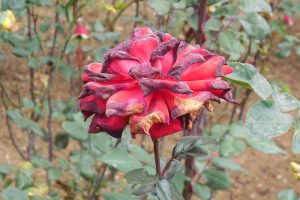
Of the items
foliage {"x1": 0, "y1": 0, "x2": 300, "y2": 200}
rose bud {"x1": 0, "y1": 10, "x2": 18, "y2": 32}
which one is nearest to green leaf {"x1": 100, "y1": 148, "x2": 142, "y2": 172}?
foliage {"x1": 0, "y1": 0, "x2": 300, "y2": 200}

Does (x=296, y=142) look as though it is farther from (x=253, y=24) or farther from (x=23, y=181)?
(x=23, y=181)

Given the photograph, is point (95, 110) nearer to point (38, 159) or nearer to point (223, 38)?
point (223, 38)

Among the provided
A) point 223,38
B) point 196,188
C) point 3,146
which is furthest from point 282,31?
point 3,146

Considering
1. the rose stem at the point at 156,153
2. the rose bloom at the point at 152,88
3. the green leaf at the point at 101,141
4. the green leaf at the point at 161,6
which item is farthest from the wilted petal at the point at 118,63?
the green leaf at the point at 101,141

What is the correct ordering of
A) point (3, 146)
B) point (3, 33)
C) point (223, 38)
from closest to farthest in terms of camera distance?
point (223, 38) → point (3, 33) → point (3, 146)

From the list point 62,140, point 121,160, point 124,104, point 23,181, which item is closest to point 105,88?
point 124,104

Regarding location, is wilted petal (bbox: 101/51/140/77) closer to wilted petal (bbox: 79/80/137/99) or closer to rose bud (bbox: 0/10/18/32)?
wilted petal (bbox: 79/80/137/99)
